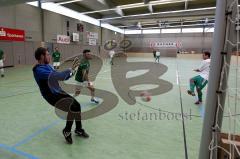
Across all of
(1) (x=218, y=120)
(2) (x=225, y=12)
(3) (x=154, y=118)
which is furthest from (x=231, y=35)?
(3) (x=154, y=118)

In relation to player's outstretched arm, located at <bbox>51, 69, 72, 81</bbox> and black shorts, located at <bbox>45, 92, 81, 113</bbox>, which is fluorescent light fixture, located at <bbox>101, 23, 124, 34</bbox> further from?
player's outstretched arm, located at <bbox>51, 69, 72, 81</bbox>

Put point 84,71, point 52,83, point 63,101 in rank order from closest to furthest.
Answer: point 52,83
point 63,101
point 84,71

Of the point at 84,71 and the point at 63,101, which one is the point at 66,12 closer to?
the point at 84,71

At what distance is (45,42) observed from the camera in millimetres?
22000

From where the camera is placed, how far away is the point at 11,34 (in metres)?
18.0

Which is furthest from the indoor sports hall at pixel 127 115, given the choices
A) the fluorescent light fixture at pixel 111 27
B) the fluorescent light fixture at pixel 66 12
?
the fluorescent light fixture at pixel 111 27

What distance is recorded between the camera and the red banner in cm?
1720

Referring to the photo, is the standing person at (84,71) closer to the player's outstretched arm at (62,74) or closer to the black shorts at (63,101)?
the black shorts at (63,101)

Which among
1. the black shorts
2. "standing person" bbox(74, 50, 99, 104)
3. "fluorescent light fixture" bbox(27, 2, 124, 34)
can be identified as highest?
"fluorescent light fixture" bbox(27, 2, 124, 34)

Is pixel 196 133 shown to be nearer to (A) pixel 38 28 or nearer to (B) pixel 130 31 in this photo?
(A) pixel 38 28

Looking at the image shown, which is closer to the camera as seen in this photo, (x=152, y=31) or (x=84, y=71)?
(x=84, y=71)

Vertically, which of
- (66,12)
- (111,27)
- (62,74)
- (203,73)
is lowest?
(203,73)

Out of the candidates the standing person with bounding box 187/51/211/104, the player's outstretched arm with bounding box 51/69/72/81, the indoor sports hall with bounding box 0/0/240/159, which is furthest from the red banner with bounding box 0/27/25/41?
the standing person with bounding box 187/51/211/104

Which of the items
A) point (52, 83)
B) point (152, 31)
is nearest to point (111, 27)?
point (152, 31)
